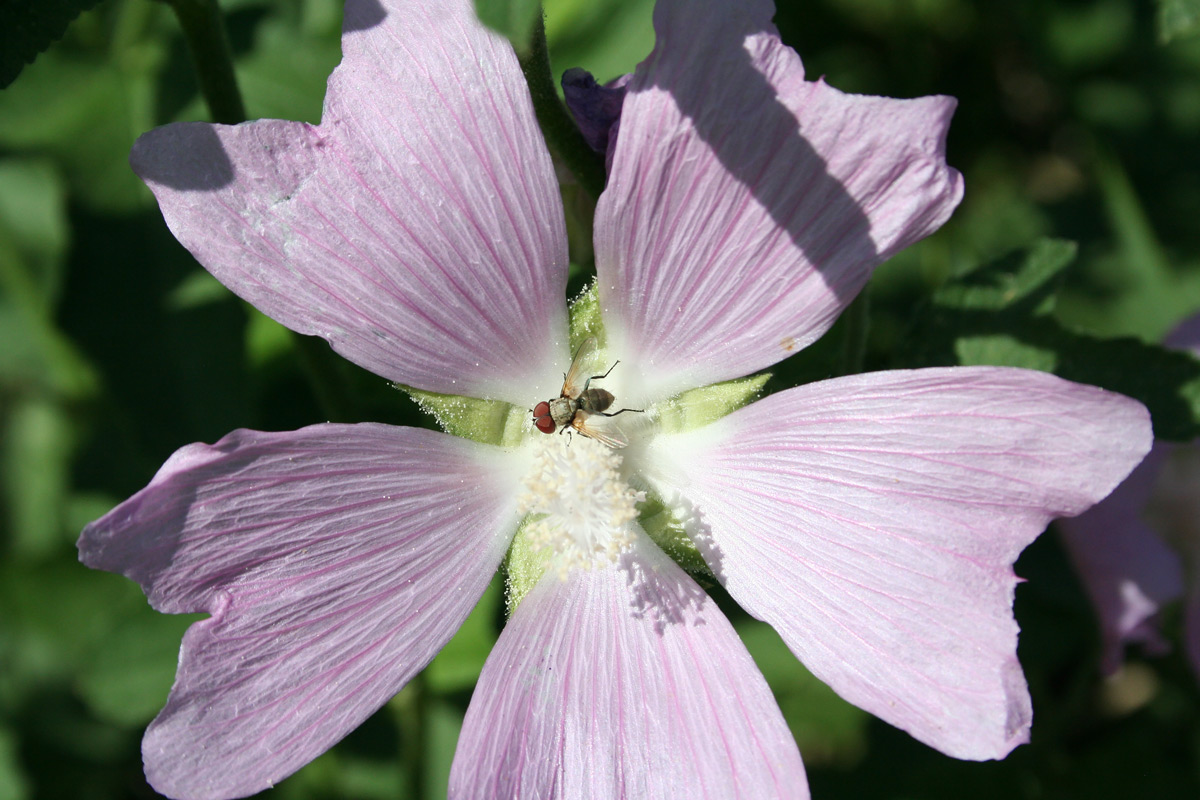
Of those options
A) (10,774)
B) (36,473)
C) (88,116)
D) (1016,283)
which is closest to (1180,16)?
(1016,283)

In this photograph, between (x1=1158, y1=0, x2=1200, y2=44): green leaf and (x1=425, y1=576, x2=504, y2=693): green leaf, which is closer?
(x1=1158, y1=0, x2=1200, y2=44): green leaf

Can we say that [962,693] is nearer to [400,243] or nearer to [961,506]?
[961,506]

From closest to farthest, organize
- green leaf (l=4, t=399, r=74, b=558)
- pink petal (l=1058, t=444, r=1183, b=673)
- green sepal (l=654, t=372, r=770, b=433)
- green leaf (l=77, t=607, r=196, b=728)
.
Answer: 1. green sepal (l=654, t=372, r=770, b=433)
2. pink petal (l=1058, t=444, r=1183, b=673)
3. green leaf (l=77, t=607, r=196, b=728)
4. green leaf (l=4, t=399, r=74, b=558)

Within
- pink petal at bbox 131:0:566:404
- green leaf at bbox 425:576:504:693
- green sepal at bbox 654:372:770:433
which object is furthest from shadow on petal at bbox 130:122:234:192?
green leaf at bbox 425:576:504:693

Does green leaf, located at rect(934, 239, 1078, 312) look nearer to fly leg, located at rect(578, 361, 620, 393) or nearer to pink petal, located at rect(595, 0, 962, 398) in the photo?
pink petal, located at rect(595, 0, 962, 398)

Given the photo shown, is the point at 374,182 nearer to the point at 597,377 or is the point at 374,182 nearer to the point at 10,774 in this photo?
the point at 597,377

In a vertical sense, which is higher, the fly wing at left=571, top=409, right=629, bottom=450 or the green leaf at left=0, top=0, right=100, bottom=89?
the green leaf at left=0, top=0, right=100, bottom=89

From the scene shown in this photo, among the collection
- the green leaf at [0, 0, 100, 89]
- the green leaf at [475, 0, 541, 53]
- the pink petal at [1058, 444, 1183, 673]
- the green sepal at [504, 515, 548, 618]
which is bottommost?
the pink petal at [1058, 444, 1183, 673]

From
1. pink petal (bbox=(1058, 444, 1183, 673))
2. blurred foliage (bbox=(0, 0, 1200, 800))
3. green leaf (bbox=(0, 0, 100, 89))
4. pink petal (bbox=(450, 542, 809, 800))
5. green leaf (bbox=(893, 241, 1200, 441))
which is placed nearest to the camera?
green leaf (bbox=(0, 0, 100, 89))
